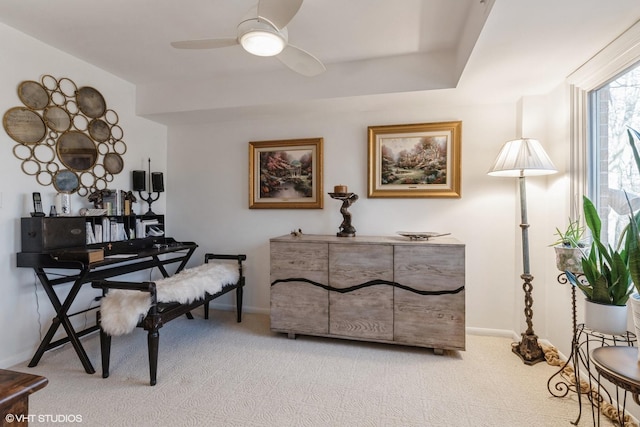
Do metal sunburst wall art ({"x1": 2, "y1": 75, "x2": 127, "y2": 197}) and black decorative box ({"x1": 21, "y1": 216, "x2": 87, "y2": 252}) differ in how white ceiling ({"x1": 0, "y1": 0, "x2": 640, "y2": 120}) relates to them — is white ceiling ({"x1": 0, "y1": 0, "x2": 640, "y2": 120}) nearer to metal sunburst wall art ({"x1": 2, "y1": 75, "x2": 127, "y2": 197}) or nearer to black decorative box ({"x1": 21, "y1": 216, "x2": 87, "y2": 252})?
metal sunburst wall art ({"x1": 2, "y1": 75, "x2": 127, "y2": 197})

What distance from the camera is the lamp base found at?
7.73 feet

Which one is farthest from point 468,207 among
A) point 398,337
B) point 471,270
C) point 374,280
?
point 398,337

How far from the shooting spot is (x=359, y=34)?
236 centimetres

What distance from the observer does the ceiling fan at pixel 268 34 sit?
151cm

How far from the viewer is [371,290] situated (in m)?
2.61

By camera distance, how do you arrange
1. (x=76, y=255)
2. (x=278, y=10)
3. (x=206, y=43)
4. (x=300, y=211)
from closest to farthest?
1. (x=278, y=10)
2. (x=206, y=43)
3. (x=76, y=255)
4. (x=300, y=211)

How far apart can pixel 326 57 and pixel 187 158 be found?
6.79 ft

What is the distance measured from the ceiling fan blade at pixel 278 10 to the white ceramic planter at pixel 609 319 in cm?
212

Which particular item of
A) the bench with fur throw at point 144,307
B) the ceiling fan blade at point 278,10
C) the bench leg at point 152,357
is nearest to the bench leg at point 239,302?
the bench with fur throw at point 144,307

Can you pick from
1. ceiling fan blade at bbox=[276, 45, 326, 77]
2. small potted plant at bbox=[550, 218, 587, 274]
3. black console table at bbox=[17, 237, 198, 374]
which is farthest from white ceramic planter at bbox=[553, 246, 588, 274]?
black console table at bbox=[17, 237, 198, 374]

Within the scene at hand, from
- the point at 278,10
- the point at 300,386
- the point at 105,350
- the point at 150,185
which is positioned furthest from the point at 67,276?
the point at 278,10

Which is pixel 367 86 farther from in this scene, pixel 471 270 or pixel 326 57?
pixel 471 270

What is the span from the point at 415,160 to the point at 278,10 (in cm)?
197

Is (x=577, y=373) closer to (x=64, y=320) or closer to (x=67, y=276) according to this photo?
(x=64, y=320)
